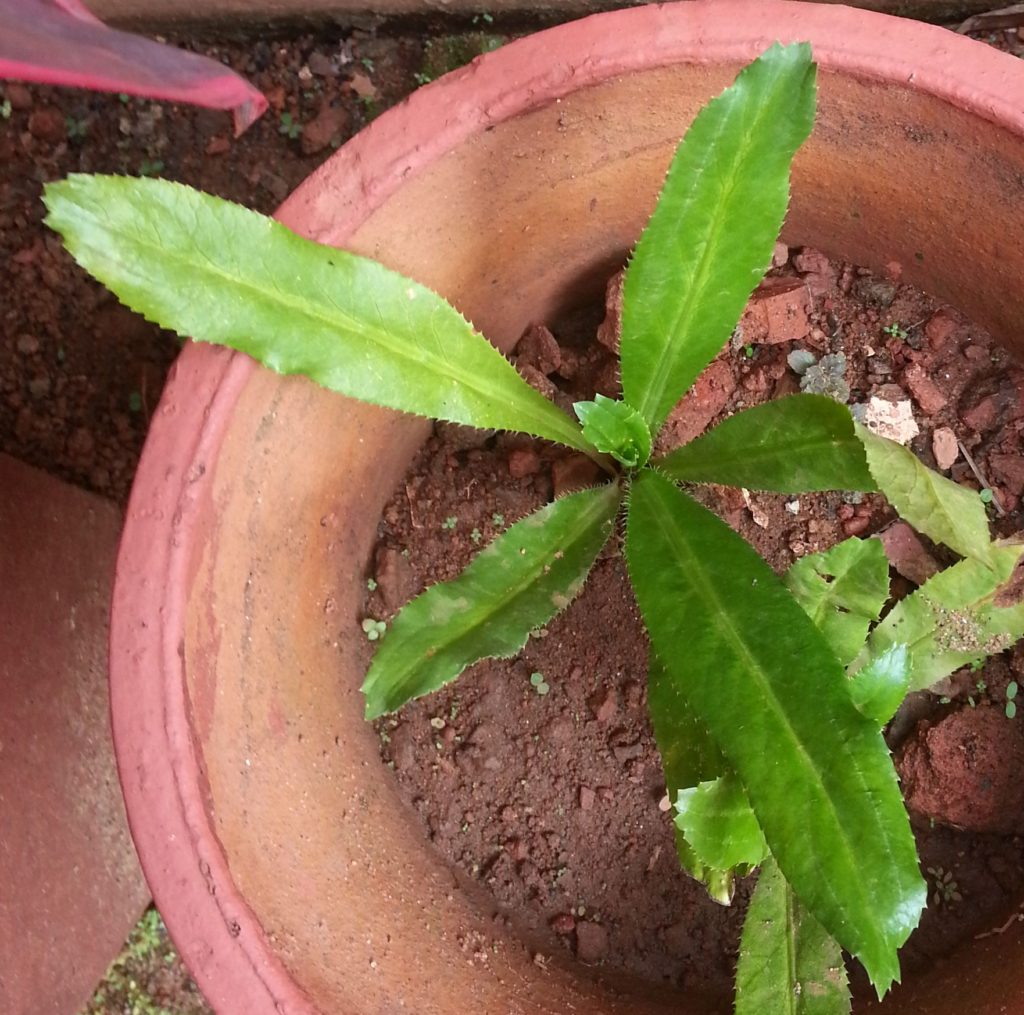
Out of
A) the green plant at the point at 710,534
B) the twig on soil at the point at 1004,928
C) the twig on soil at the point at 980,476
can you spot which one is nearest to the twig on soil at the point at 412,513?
the green plant at the point at 710,534

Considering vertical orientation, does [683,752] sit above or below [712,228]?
below

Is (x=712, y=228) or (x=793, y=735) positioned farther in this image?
(x=712, y=228)

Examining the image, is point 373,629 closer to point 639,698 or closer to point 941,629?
point 639,698

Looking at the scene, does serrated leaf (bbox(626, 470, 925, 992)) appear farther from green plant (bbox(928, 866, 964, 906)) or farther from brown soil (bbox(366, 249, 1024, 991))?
green plant (bbox(928, 866, 964, 906))

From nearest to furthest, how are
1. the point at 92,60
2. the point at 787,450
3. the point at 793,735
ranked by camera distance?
the point at 92,60 → the point at 793,735 → the point at 787,450

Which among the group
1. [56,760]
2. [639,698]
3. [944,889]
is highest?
[639,698]

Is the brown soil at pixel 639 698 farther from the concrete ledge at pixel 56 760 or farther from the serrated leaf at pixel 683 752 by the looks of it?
the concrete ledge at pixel 56 760

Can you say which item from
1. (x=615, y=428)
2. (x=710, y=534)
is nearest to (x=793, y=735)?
(x=710, y=534)
